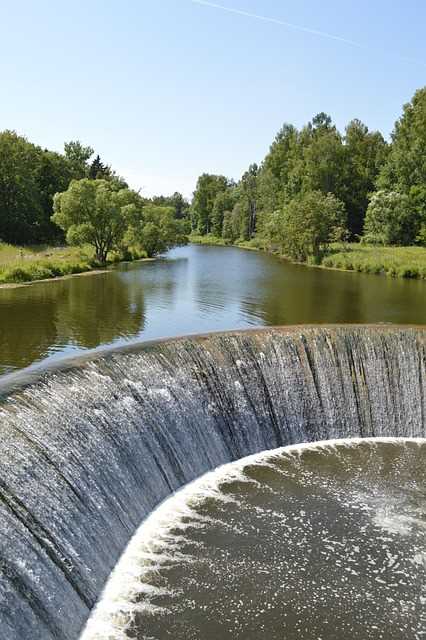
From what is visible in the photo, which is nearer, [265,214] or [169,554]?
[169,554]

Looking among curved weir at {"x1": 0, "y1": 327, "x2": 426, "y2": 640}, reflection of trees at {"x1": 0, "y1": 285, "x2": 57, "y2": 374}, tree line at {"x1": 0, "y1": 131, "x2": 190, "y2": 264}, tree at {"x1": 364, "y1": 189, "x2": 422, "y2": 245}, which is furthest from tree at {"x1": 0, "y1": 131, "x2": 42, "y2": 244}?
curved weir at {"x1": 0, "y1": 327, "x2": 426, "y2": 640}

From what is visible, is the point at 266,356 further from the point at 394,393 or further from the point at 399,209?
the point at 399,209

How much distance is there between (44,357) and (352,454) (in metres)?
7.23

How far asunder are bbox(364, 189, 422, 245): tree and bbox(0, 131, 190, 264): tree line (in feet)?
61.1

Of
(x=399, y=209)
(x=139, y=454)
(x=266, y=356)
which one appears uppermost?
(x=399, y=209)

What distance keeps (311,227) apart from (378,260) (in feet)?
29.1

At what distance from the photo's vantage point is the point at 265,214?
7612 cm

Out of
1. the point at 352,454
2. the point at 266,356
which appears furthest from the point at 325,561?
the point at 266,356

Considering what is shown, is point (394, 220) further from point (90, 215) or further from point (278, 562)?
point (278, 562)

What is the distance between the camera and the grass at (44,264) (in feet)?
87.2

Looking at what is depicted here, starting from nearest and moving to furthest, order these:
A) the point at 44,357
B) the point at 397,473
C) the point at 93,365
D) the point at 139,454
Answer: the point at 139,454
the point at 93,365
the point at 397,473
the point at 44,357

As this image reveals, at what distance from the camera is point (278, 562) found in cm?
739

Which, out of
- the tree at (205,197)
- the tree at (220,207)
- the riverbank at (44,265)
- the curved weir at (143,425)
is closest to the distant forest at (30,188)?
the riverbank at (44,265)

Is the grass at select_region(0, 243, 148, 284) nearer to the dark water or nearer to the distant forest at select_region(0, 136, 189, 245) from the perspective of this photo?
the dark water
